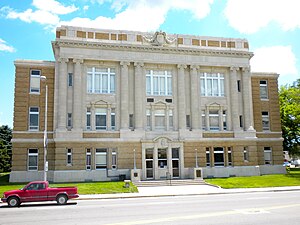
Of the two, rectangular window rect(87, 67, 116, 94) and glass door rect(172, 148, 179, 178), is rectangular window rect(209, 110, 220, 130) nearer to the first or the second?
glass door rect(172, 148, 179, 178)

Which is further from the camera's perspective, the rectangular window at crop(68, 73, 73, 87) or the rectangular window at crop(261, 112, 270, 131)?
the rectangular window at crop(261, 112, 270, 131)

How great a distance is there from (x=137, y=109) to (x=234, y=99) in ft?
40.2

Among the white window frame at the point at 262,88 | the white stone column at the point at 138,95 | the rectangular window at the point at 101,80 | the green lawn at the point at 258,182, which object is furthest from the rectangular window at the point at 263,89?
the rectangular window at the point at 101,80

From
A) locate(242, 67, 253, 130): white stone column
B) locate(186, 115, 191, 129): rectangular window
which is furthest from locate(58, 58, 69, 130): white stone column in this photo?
locate(242, 67, 253, 130): white stone column

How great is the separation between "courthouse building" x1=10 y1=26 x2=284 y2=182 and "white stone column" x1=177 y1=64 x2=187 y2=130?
0.12m

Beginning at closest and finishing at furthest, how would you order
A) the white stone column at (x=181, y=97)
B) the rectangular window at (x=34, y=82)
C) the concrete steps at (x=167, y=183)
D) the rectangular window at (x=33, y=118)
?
the concrete steps at (x=167, y=183)
the rectangular window at (x=33, y=118)
the rectangular window at (x=34, y=82)
the white stone column at (x=181, y=97)

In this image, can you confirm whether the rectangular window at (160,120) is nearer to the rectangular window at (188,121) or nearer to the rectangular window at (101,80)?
the rectangular window at (188,121)

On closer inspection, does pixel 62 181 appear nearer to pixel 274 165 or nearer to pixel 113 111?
pixel 113 111

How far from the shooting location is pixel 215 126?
128ft

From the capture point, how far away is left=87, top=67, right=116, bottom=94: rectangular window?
36.6m

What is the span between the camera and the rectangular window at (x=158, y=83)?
37.9m

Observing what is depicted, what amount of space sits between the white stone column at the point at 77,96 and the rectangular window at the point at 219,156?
16.2 m

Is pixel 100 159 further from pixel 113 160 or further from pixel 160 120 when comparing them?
pixel 160 120

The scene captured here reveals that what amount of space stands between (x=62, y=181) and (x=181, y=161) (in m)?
13.2
